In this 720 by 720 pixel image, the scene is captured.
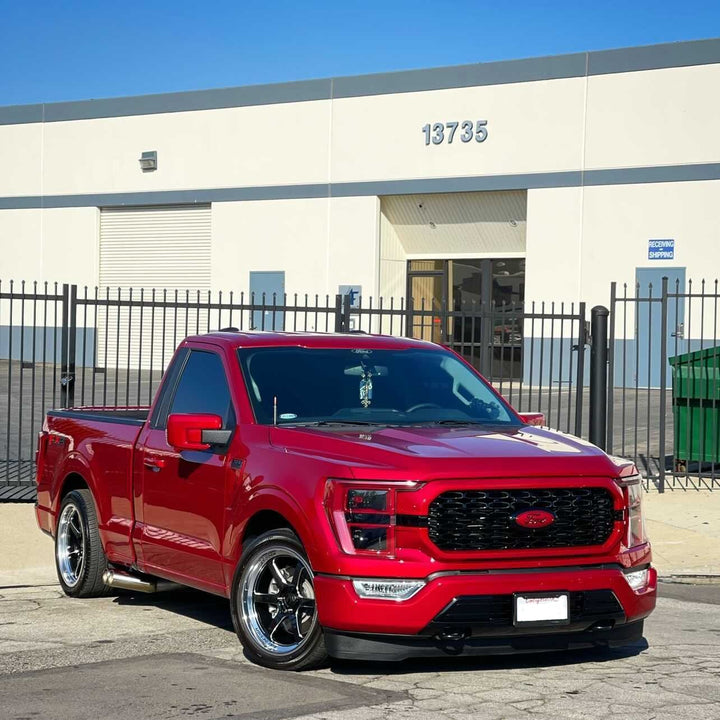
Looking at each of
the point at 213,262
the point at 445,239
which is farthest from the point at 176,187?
the point at 445,239

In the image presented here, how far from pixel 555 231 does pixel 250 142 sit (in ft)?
28.8

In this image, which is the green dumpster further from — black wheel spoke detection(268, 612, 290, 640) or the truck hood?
black wheel spoke detection(268, 612, 290, 640)

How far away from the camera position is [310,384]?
7.70 m

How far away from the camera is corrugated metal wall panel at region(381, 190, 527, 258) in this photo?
103ft

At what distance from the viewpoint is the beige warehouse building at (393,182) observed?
28781 mm

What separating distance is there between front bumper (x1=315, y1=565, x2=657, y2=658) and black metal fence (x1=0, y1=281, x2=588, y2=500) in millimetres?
6660

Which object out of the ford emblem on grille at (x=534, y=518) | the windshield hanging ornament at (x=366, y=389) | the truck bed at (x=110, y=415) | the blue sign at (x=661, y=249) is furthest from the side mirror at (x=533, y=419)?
the blue sign at (x=661, y=249)

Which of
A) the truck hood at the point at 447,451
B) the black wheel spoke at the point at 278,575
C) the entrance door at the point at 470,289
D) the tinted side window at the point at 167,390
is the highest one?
the entrance door at the point at 470,289

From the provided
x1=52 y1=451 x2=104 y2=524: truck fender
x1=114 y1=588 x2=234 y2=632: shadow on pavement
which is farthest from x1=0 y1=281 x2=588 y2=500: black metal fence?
x1=114 y1=588 x2=234 y2=632: shadow on pavement

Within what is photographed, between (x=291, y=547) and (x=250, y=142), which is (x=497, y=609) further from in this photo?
(x=250, y=142)

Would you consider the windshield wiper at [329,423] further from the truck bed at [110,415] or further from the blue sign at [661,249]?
the blue sign at [661,249]

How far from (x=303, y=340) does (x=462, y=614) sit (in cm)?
238

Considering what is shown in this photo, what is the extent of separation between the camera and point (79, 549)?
912 centimetres

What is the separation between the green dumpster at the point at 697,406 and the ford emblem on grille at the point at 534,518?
9.34 m
